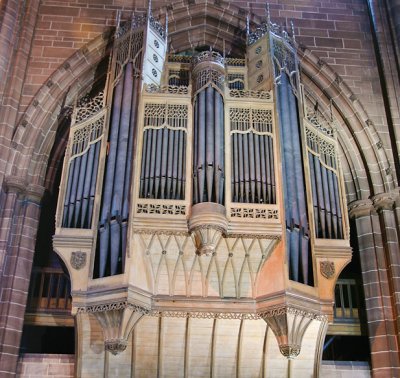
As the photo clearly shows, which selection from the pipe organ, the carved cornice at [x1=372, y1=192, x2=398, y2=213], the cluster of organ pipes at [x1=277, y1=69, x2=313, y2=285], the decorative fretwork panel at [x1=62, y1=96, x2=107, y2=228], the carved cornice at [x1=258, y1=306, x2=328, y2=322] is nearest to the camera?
the carved cornice at [x1=258, y1=306, x2=328, y2=322]

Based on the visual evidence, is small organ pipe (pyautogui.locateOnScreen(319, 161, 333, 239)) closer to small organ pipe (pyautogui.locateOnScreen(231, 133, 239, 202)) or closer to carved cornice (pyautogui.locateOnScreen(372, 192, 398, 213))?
small organ pipe (pyautogui.locateOnScreen(231, 133, 239, 202))

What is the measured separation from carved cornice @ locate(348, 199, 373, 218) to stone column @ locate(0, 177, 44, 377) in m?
6.76

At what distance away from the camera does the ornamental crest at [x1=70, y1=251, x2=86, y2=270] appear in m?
10.3

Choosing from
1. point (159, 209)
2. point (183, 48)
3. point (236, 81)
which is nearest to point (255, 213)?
point (159, 209)

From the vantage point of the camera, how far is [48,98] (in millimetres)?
14109

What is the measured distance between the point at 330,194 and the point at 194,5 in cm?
688

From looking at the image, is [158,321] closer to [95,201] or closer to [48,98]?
[95,201]

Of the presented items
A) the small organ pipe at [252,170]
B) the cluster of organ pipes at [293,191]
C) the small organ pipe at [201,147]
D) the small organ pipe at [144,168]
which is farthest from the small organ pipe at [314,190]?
the small organ pipe at [144,168]

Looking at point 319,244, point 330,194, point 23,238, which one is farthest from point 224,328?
point 23,238

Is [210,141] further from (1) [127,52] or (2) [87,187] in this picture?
(1) [127,52]

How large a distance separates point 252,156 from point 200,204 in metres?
1.61

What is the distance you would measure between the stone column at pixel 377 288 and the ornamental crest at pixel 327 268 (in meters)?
2.29

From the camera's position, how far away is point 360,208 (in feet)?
43.7

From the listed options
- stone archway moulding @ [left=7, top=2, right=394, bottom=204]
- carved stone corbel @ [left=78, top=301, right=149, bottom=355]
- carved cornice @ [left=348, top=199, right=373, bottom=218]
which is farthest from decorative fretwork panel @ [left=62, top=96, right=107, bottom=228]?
carved cornice @ [left=348, top=199, right=373, bottom=218]
